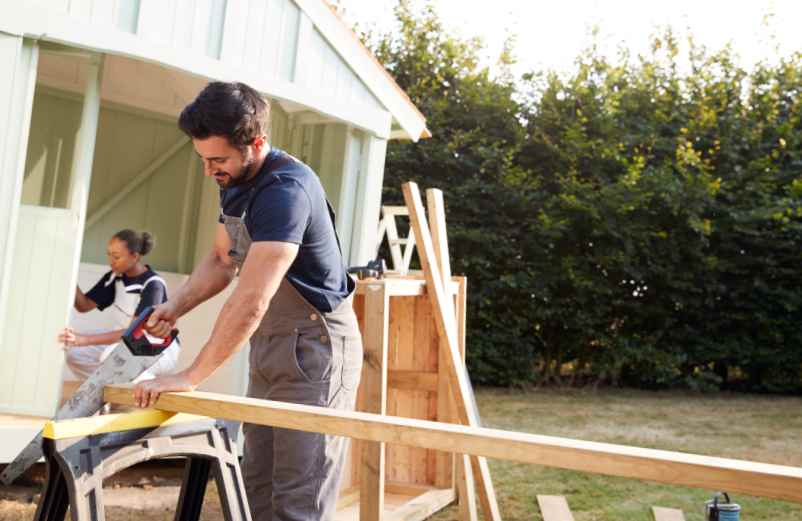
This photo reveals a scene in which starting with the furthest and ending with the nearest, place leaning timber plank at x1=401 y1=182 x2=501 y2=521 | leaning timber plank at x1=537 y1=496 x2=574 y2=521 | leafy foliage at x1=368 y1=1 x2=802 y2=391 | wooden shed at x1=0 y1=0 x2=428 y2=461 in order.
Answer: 1. leafy foliage at x1=368 y1=1 x2=802 y2=391
2. leaning timber plank at x1=537 y1=496 x2=574 y2=521
3. wooden shed at x1=0 y1=0 x2=428 y2=461
4. leaning timber plank at x1=401 y1=182 x2=501 y2=521

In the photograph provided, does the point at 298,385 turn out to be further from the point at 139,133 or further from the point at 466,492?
the point at 139,133

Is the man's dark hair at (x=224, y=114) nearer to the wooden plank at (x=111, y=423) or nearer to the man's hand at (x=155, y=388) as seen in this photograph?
the man's hand at (x=155, y=388)

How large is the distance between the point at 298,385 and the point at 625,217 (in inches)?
349

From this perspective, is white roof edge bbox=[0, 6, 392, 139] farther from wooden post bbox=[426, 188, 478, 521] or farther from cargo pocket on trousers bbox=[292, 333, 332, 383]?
cargo pocket on trousers bbox=[292, 333, 332, 383]

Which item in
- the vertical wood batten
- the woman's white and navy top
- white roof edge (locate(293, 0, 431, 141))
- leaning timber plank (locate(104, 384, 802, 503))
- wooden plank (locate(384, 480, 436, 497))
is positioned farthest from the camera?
the vertical wood batten

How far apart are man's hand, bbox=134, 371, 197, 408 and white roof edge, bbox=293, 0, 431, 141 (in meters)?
4.05

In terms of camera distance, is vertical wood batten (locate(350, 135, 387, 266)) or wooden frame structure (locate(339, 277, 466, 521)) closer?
wooden frame structure (locate(339, 277, 466, 521))

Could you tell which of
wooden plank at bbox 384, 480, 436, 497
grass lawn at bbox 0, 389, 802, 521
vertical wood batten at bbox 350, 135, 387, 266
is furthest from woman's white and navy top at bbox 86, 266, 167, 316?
wooden plank at bbox 384, 480, 436, 497

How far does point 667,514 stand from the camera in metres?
5.17

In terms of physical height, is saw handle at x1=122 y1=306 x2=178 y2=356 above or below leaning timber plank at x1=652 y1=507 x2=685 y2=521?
above

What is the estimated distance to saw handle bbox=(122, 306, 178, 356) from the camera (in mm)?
2627

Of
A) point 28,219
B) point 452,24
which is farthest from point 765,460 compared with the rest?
point 452,24

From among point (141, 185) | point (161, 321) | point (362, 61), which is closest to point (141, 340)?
point (161, 321)

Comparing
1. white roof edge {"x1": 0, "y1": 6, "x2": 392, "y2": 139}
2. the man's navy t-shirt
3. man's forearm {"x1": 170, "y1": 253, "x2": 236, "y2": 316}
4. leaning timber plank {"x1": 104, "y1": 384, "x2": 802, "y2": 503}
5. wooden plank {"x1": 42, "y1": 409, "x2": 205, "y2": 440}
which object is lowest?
wooden plank {"x1": 42, "y1": 409, "x2": 205, "y2": 440}
